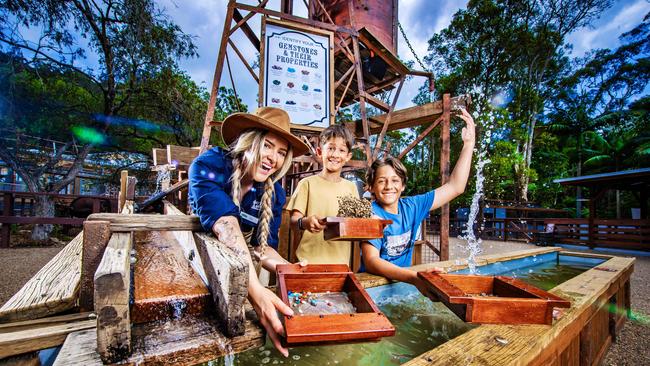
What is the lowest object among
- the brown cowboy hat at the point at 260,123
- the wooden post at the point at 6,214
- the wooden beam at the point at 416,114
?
the wooden post at the point at 6,214

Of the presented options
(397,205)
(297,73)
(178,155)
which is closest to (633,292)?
(397,205)

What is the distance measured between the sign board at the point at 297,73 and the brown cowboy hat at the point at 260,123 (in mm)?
3178

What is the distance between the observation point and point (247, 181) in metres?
1.96

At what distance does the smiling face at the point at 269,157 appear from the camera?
188cm

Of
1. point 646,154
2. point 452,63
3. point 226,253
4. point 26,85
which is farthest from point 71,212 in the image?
point 646,154

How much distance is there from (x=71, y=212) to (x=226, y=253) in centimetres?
1749

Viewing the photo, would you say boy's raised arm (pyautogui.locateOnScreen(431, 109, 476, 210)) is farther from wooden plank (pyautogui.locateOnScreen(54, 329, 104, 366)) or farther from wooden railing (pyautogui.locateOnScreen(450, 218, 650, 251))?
wooden railing (pyautogui.locateOnScreen(450, 218, 650, 251))

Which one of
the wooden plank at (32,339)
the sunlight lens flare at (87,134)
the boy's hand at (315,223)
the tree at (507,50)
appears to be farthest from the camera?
the tree at (507,50)

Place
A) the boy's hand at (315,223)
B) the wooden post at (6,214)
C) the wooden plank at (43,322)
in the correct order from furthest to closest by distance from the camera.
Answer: the wooden post at (6,214) → the boy's hand at (315,223) → the wooden plank at (43,322)

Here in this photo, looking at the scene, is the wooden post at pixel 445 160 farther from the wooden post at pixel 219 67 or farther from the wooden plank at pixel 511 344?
the wooden post at pixel 219 67

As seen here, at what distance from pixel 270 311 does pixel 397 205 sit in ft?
6.70

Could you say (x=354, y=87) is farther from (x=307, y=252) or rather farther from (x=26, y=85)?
(x=26, y=85)

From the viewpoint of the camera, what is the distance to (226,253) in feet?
3.57

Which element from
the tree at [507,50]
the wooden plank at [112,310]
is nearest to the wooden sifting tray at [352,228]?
the wooden plank at [112,310]
